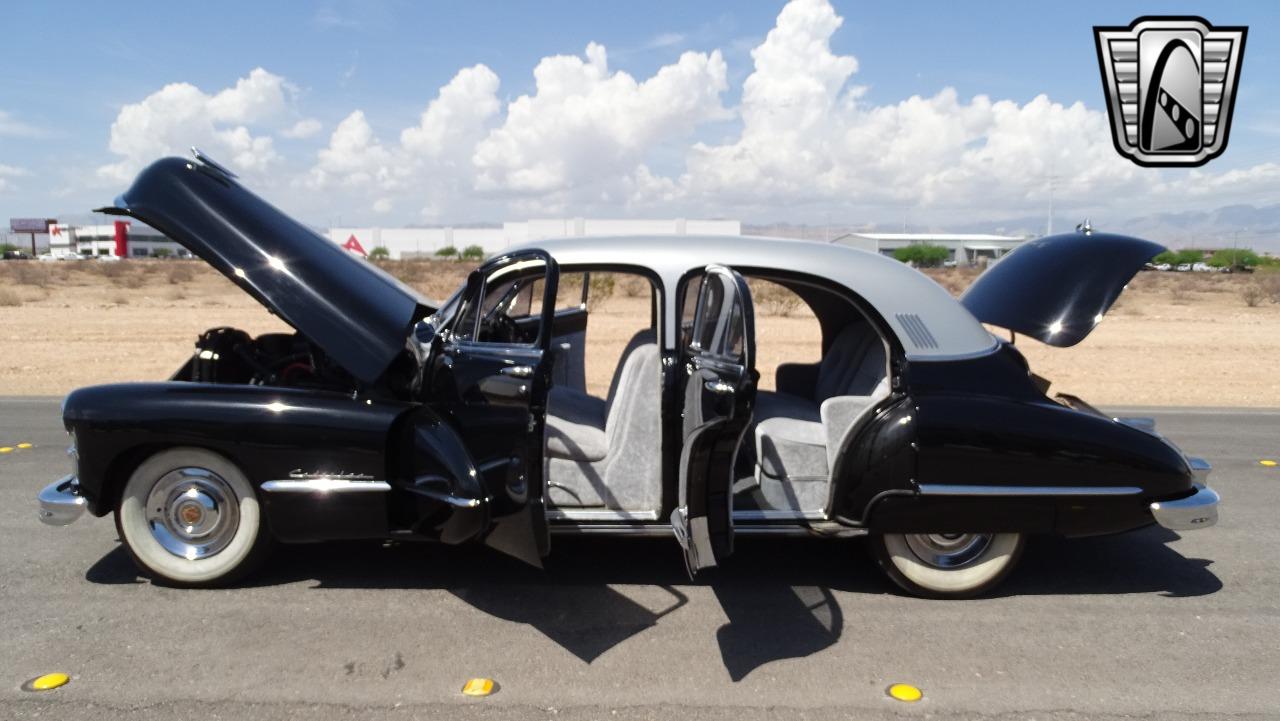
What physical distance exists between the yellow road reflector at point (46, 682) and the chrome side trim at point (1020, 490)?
358cm

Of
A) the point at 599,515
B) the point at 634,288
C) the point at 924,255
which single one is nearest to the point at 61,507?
the point at 599,515

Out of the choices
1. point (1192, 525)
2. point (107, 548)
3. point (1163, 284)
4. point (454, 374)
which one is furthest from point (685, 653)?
point (1163, 284)

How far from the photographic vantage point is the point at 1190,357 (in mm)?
Answer: 16453

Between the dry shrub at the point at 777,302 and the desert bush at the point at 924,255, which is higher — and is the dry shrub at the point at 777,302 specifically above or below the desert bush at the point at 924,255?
below

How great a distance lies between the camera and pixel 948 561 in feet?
14.6

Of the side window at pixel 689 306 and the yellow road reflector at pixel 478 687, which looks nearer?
the yellow road reflector at pixel 478 687

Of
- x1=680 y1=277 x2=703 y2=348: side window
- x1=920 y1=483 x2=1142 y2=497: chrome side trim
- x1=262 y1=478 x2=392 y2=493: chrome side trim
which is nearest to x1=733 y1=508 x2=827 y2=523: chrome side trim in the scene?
x1=920 y1=483 x2=1142 y2=497: chrome side trim

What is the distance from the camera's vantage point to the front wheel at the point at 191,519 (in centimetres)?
432

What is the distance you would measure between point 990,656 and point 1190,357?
1514cm

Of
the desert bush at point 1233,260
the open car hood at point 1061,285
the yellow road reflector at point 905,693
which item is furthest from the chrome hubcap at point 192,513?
the desert bush at point 1233,260

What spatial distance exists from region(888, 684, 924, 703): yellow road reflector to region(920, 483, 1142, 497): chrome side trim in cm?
92

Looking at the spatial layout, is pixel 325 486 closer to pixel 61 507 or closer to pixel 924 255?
pixel 61 507

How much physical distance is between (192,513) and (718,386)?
2588 mm

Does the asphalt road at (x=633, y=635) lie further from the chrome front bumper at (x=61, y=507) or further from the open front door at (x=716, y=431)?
the open front door at (x=716, y=431)
